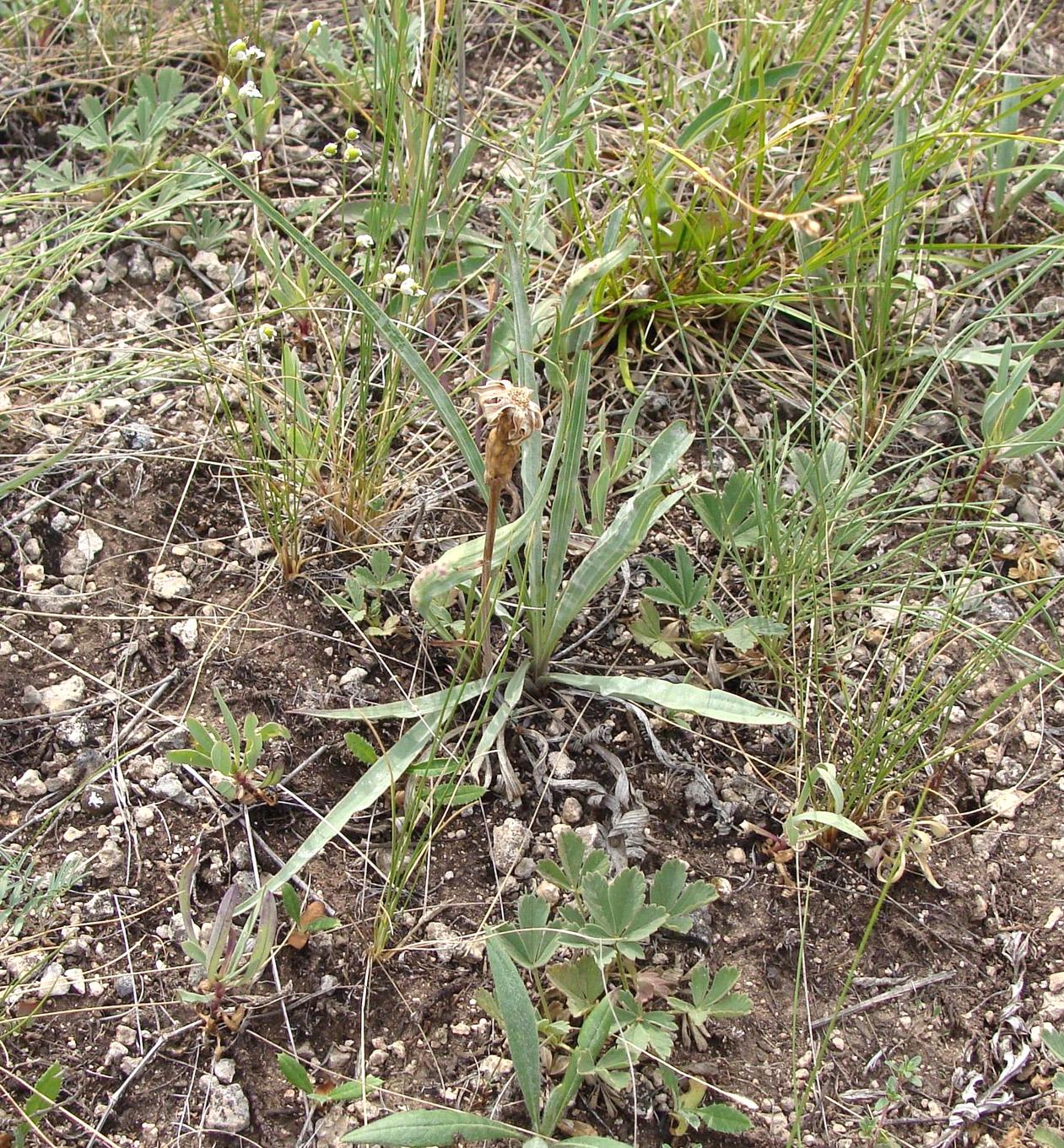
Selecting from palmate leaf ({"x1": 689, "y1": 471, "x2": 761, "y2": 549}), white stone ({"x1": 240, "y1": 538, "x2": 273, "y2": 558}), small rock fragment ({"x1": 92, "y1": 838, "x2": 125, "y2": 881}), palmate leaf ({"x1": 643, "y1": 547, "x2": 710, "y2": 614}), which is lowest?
small rock fragment ({"x1": 92, "y1": 838, "x2": 125, "y2": 881})

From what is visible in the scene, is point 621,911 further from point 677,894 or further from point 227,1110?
point 227,1110

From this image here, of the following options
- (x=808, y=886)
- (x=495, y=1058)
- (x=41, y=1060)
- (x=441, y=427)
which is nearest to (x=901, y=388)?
(x=441, y=427)

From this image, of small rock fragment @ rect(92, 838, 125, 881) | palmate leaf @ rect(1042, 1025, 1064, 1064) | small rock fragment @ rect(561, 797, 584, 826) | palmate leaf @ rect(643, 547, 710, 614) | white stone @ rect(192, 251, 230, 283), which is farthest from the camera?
white stone @ rect(192, 251, 230, 283)

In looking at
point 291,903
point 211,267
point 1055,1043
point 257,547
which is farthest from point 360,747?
point 211,267

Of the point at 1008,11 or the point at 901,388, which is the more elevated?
the point at 1008,11

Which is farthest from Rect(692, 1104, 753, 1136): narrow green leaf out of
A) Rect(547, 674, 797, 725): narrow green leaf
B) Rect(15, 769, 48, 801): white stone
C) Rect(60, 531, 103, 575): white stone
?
Rect(60, 531, 103, 575): white stone

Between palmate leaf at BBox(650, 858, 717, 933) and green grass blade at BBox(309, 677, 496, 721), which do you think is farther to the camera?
green grass blade at BBox(309, 677, 496, 721)

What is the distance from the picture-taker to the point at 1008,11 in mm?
2521

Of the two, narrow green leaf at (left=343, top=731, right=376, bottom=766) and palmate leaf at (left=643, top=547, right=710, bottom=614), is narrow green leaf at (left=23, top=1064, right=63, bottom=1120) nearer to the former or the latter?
narrow green leaf at (left=343, top=731, right=376, bottom=766)

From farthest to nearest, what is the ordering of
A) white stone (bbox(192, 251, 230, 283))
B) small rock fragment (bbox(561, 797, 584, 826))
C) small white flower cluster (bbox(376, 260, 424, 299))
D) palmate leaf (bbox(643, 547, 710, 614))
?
white stone (bbox(192, 251, 230, 283)) < small white flower cluster (bbox(376, 260, 424, 299)) < palmate leaf (bbox(643, 547, 710, 614)) < small rock fragment (bbox(561, 797, 584, 826))

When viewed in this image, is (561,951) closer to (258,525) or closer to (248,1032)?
(248,1032)

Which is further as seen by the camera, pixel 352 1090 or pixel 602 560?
pixel 602 560

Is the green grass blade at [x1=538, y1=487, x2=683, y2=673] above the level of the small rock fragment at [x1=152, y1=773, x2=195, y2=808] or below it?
above

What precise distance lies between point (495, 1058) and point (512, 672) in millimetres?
528
